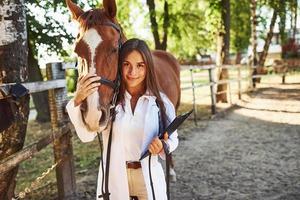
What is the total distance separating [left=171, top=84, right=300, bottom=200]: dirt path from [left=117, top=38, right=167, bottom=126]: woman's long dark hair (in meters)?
2.35

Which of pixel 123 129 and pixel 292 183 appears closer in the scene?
pixel 123 129

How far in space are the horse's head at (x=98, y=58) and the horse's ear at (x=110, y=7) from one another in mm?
79

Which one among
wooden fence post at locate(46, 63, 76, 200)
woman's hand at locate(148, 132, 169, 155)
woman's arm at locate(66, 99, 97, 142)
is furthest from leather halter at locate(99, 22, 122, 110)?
wooden fence post at locate(46, 63, 76, 200)

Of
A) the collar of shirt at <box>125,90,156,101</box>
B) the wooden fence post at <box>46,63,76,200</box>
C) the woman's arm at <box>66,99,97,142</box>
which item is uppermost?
the collar of shirt at <box>125,90,156,101</box>

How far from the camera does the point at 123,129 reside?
2.18 meters

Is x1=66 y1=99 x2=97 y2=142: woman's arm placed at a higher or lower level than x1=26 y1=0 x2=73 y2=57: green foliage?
lower

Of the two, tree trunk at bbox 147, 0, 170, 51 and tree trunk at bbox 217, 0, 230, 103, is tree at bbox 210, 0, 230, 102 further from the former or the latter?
tree trunk at bbox 147, 0, 170, 51

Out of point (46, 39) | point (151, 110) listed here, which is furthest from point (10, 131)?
point (46, 39)

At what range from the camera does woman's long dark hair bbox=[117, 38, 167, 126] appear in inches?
85.5

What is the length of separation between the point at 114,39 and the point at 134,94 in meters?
0.34

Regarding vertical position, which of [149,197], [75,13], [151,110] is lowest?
[149,197]

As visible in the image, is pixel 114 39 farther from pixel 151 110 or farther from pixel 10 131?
pixel 10 131

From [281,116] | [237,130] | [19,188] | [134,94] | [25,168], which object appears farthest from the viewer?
[281,116]

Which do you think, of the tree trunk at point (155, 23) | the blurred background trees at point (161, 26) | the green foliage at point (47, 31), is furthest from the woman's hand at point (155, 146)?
the tree trunk at point (155, 23)
